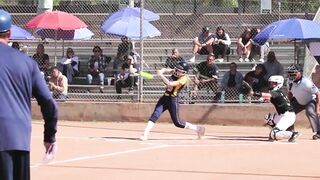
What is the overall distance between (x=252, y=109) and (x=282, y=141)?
3.62 meters

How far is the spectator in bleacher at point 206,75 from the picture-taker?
18.8 meters

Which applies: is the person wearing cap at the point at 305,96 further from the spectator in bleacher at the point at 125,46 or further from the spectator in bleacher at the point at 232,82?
the spectator in bleacher at the point at 125,46

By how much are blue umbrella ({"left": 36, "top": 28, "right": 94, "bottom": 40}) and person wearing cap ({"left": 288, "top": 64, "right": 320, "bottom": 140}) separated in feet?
28.7

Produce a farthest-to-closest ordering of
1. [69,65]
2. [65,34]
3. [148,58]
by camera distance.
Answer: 1. [65,34]
2. [148,58]
3. [69,65]

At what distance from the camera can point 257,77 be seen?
1873 cm

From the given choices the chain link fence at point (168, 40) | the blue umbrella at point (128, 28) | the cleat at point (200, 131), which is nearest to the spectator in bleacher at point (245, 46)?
the chain link fence at point (168, 40)

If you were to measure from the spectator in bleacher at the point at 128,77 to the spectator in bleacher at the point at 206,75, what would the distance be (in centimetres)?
156

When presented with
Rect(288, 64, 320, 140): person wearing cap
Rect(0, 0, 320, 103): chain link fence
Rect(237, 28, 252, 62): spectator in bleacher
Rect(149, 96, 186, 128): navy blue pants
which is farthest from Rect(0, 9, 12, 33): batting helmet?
Rect(237, 28, 252, 62): spectator in bleacher

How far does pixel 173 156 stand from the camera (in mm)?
11953

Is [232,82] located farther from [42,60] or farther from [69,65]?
[42,60]

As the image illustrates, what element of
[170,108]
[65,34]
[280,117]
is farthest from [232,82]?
[65,34]

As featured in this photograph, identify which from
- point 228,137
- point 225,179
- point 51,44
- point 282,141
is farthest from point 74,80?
point 225,179

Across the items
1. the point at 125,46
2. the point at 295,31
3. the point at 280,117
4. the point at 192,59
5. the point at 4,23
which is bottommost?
the point at 280,117

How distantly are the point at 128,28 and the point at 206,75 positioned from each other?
10.4ft
